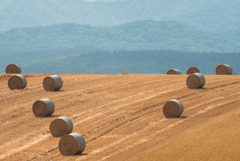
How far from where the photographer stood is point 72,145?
14898 mm

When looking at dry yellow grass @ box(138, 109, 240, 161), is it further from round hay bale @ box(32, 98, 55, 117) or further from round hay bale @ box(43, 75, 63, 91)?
round hay bale @ box(43, 75, 63, 91)

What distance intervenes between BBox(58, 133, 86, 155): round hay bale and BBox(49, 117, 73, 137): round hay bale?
2387mm

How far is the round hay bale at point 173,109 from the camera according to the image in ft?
60.6

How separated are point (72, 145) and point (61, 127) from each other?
2.76 metres

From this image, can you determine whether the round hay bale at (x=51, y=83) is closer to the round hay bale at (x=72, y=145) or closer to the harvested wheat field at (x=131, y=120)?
the harvested wheat field at (x=131, y=120)

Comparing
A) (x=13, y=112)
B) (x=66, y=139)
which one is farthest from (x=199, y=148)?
(x=13, y=112)

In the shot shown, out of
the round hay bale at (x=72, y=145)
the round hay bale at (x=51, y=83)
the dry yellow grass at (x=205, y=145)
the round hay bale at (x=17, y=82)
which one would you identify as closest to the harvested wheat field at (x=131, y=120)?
the dry yellow grass at (x=205, y=145)

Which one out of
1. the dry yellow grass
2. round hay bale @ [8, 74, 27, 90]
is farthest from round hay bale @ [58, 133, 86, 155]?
round hay bale @ [8, 74, 27, 90]

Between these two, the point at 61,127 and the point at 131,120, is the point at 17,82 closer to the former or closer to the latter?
the point at 61,127

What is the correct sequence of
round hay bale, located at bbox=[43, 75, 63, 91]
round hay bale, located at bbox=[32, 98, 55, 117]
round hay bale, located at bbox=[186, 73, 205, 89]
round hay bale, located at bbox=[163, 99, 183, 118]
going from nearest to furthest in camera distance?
round hay bale, located at bbox=[163, 99, 183, 118], round hay bale, located at bbox=[32, 98, 55, 117], round hay bale, located at bbox=[186, 73, 205, 89], round hay bale, located at bbox=[43, 75, 63, 91]

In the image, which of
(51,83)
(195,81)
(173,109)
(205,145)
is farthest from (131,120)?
(51,83)

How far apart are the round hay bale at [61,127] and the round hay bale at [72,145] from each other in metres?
2.39

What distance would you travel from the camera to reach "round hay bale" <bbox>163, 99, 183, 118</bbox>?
18469 mm

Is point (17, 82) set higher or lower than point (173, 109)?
higher
